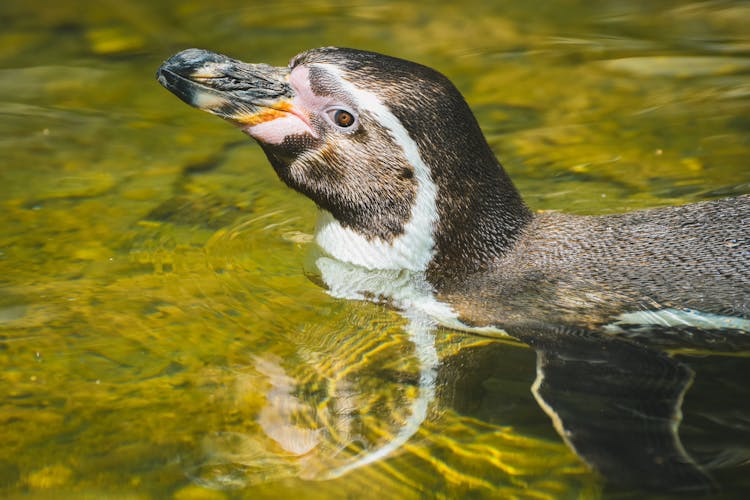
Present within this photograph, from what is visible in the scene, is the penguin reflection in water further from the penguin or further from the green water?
the green water

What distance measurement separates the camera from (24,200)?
469 cm

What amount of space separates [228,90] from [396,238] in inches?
32.5

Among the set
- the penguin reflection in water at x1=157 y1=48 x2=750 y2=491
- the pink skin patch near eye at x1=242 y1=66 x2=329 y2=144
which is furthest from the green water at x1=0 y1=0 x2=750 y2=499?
the pink skin patch near eye at x1=242 y1=66 x2=329 y2=144

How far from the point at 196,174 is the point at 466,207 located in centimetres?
179

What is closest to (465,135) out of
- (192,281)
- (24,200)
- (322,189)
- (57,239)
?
(322,189)

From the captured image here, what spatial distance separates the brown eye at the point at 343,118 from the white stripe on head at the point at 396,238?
7 cm

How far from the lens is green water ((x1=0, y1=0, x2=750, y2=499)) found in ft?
9.82

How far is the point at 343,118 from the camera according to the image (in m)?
3.62

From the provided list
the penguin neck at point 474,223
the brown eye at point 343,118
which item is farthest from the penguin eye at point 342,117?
the penguin neck at point 474,223

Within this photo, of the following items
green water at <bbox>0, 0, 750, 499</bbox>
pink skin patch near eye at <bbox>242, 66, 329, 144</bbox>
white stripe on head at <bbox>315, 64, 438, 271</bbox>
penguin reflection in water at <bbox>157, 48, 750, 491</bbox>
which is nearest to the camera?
green water at <bbox>0, 0, 750, 499</bbox>

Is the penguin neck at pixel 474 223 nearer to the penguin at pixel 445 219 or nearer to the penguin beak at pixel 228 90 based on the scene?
the penguin at pixel 445 219

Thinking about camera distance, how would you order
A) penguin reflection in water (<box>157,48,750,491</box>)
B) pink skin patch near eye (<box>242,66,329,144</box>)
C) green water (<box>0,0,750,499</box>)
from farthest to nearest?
pink skin patch near eye (<box>242,66,329,144</box>) < penguin reflection in water (<box>157,48,750,491</box>) < green water (<box>0,0,750,499</box>)

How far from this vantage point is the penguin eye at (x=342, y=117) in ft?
11.8

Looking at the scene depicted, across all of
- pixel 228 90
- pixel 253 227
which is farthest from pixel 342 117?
pixel 253 227
